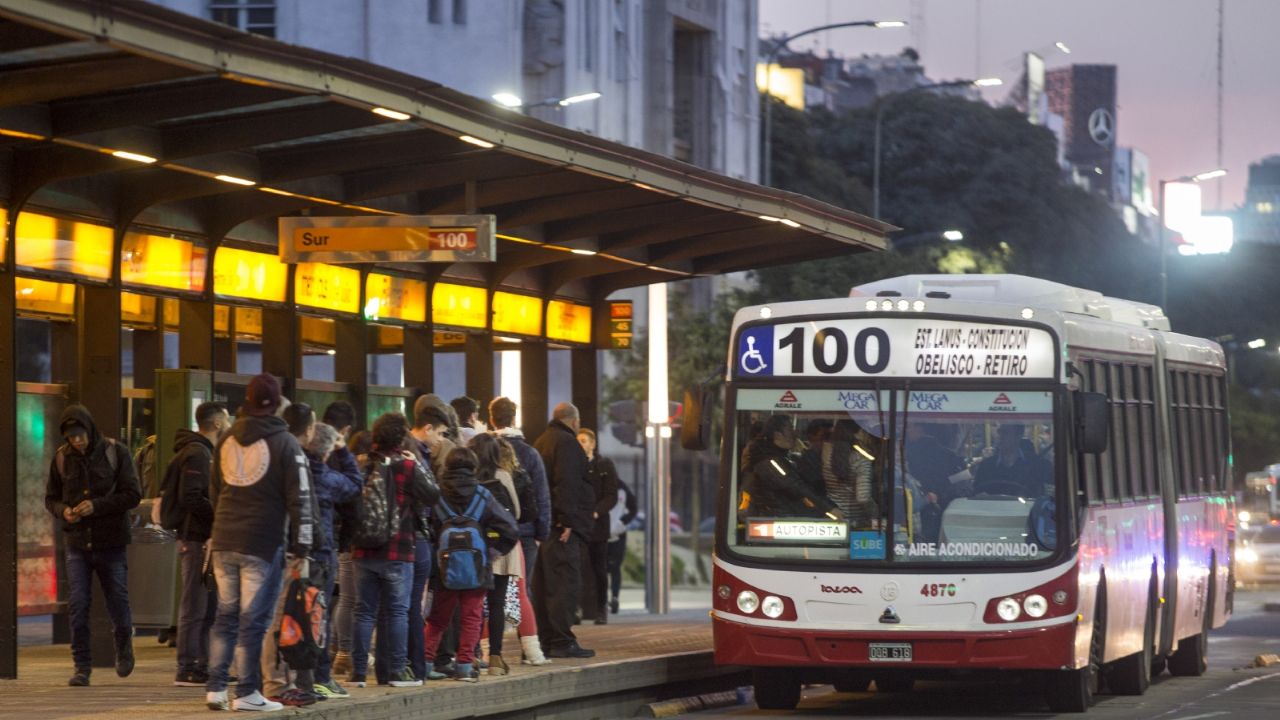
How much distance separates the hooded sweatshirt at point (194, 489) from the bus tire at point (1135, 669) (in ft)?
23.4

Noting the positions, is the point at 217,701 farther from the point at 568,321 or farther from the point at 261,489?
the point at 568,321

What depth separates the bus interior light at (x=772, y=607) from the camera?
1517 cm

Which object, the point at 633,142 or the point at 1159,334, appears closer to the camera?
the point at 1159,334

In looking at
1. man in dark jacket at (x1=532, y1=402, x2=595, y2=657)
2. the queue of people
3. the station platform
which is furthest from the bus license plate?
man in dark jacket at (x1=532, y1=402, x2=595, y2=657)

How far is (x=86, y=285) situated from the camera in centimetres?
1600

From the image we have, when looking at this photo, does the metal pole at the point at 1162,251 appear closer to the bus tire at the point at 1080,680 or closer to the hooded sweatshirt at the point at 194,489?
the bus tire at the point at 1080,680

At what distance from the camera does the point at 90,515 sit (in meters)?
14.1

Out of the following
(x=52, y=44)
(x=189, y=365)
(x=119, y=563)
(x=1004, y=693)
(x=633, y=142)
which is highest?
(x=633, y=142)

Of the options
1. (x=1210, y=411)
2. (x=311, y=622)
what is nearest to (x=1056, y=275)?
(x=1210, y=411)

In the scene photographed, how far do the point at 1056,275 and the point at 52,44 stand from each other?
72944 millimetres

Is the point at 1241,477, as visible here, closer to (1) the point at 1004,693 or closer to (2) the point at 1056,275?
(2) the point at 1056,275

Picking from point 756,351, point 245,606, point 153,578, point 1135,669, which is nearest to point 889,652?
point 756,351

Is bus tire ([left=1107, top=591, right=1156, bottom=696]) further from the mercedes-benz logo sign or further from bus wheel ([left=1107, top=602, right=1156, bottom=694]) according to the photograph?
the mercedes-benz logo sign

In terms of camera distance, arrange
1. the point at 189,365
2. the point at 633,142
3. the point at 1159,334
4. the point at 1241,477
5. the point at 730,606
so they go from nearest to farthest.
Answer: the point at 730,606, the point at 189,365, the point at 1159,334, the point at 633,142, the point at 1241,477
